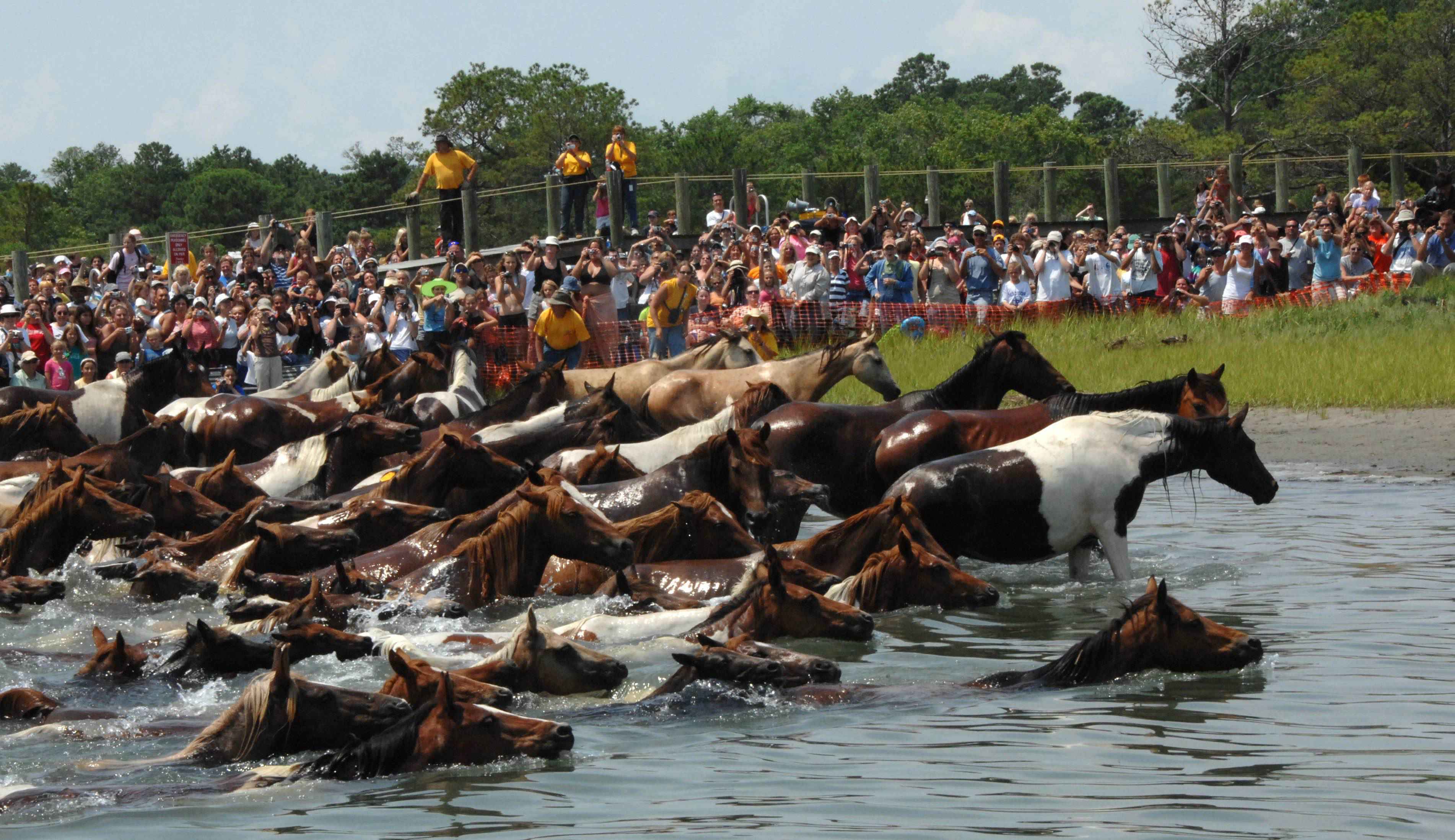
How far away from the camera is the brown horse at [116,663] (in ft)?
26.0

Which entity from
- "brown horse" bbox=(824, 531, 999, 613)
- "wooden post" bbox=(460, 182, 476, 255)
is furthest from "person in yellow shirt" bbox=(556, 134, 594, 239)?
"brown horse" bbox=(824, 531, 999, 613)

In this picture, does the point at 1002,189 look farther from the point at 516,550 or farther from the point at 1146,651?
the point at 1146,651

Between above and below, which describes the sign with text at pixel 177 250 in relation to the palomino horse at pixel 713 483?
above

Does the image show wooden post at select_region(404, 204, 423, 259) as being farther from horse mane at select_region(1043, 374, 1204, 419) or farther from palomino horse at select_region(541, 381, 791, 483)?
horse mane at select_region(1043, 374, 1204, 419)

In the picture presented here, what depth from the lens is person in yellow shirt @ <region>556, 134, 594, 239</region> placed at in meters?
25.5

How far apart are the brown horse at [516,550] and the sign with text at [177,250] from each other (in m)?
17.9

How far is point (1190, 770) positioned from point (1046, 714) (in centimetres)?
96

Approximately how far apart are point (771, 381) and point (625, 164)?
11.5 metres

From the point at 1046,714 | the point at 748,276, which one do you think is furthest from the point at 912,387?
Result: the point at 1046,714

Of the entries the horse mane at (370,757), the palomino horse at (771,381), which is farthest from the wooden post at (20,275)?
the horse mane at (370,757)

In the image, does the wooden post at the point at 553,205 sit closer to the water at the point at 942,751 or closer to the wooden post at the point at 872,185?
the wooden post at the point at 872,185

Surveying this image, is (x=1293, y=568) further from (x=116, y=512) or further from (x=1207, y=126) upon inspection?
(x=1207, y=126)

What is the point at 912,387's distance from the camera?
18375 mm

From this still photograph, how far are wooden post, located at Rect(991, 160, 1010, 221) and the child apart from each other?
611 inches
